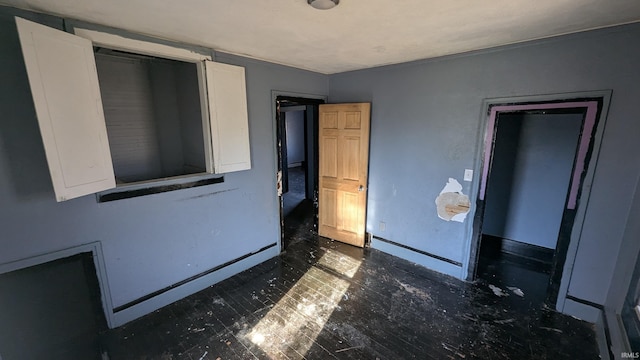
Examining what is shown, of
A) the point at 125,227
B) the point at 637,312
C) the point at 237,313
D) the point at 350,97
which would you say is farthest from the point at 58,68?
the point at 637,312

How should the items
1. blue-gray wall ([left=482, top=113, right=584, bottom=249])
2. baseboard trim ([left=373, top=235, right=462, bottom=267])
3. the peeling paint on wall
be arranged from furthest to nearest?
blue-gray wall ([left=482, top=113, right=584, bottom=249]) < baseboard trim ([left=373, top=235, right=462, bottom=267]) < the peeling paint on wall

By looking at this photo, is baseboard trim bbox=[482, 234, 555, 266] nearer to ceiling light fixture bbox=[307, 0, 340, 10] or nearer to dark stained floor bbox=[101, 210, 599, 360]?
dark stained floor bbox=[101, 210, 599, 360]

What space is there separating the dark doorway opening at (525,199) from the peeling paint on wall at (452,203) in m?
0.15

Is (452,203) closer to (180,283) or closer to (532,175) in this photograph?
(532,175)

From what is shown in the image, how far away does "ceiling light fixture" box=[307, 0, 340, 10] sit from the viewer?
1519 mm

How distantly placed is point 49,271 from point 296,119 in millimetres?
9113

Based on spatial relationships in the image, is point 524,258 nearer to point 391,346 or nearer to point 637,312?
point 637,312

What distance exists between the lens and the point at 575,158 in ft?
7.59

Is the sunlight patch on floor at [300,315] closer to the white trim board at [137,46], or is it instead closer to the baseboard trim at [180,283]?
the baseboard trim at [180,283]

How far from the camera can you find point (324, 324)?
7.71 feet

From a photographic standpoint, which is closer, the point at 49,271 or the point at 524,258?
the point at 49,271

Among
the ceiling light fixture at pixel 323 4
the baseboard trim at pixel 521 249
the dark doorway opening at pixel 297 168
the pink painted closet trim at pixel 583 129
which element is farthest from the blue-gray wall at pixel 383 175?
the ceiling light fixture at pixel 323 4

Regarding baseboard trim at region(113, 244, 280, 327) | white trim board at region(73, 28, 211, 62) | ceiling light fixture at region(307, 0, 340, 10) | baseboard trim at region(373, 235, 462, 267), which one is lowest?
baseboard trim at region(113, 244, 280, 327)

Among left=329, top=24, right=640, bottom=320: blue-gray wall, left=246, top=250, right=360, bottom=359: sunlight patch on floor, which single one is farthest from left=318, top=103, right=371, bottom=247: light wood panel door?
left=246, top=250, right=360, bottom=359: sunlight patch on floor
